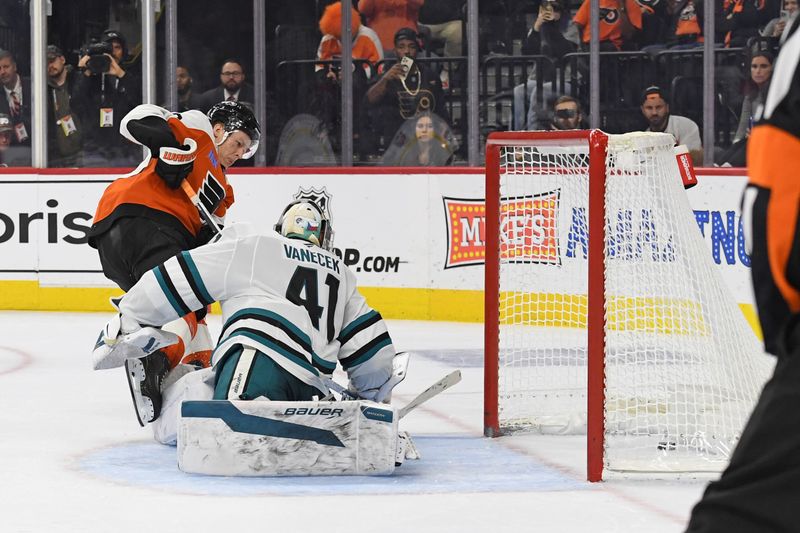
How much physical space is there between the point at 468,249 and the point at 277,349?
149 inches

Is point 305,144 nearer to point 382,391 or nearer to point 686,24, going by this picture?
point 686,24

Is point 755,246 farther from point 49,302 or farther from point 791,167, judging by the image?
point 49,302

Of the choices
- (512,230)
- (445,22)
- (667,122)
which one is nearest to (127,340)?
(512,230)

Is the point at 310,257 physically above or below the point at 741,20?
below

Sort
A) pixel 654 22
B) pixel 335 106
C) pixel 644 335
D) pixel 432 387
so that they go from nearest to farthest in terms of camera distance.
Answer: pixel 432 387 → pixel 644 335 → pixel 654 22 → pixel 335 106

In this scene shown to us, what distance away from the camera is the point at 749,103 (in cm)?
661

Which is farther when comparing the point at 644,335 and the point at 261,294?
the point at 644,335

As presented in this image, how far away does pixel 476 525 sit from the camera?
274cm

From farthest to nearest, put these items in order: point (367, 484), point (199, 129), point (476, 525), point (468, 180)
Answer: point (468, 180), point (199, 129), point (367, 484), point (476, 525)

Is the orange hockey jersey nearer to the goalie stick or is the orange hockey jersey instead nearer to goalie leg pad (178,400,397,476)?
the goalie stick

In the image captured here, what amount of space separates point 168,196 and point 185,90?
379 cm

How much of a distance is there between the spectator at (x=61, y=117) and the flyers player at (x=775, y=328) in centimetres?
692

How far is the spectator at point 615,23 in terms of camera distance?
274 inches

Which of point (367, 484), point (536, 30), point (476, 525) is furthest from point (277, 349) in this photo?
point (536, 30)
